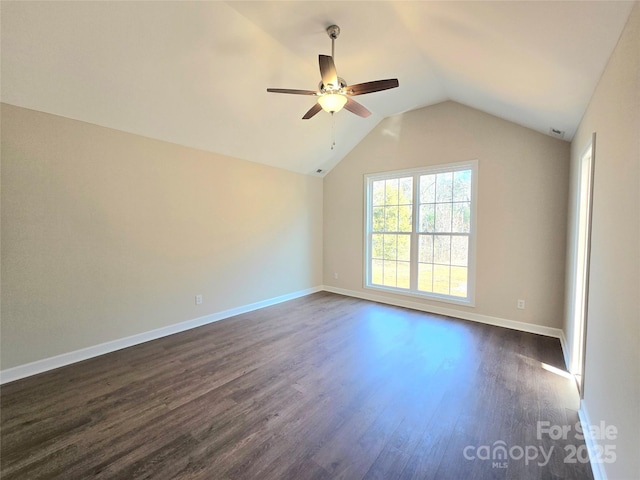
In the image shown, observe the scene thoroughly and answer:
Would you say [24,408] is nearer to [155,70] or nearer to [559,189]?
[155,70]

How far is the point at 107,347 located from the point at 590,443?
4288 millimetres

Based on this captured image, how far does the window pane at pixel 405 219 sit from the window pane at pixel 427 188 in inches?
10.9

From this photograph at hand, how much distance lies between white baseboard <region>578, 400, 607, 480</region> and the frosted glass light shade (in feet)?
9.65

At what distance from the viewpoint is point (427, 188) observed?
4430 mm

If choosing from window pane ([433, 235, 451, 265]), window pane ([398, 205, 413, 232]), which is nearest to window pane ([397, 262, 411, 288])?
window pane ([433, 235, 451, 265])

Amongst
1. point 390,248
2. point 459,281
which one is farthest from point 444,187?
point 459,281

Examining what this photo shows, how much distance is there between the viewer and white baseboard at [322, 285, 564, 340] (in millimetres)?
3496

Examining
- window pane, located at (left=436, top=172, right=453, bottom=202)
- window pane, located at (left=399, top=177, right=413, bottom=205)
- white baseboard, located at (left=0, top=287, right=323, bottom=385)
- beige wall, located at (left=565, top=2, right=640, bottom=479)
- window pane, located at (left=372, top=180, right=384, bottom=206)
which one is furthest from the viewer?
window pane, located at (left=372, top=180, right=384, bottom=206)

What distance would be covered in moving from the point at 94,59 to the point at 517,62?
3499mm

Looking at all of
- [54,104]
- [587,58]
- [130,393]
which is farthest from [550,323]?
[54,104]

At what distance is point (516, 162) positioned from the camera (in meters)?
3.61

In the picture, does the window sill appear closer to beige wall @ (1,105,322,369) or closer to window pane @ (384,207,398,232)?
window pane @ (384,207,398,232)

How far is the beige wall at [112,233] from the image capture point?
8.16 feet

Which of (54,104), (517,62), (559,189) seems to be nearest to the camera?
(517,62)
